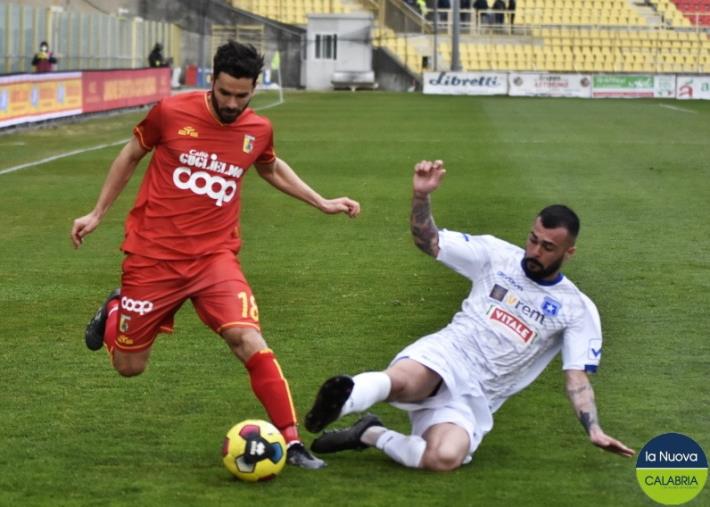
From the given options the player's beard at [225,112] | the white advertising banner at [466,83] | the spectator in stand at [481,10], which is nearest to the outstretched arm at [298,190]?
the player's beard at [225,112]

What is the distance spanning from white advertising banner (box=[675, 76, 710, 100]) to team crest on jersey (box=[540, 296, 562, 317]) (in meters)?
48.3

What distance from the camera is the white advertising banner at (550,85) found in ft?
178

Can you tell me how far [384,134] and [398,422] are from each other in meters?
24.6

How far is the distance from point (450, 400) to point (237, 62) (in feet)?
6.36

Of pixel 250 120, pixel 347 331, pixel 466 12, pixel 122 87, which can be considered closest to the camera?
pixel 250 120

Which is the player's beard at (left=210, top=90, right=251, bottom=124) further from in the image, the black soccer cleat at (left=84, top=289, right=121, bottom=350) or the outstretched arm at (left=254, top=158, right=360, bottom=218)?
the black soccer cleat at (left=84, top=289, right=121, bottom=350)

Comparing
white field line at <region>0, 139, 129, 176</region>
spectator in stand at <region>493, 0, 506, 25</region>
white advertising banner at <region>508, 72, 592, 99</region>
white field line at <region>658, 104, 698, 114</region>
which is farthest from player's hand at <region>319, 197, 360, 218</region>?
spectator in stand at <region>493, 0, 506, 25</region>

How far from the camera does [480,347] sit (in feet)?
23.7

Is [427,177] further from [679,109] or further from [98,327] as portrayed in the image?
[679,109]

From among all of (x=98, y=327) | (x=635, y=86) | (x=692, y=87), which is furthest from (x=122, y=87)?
(x=98, y=327)

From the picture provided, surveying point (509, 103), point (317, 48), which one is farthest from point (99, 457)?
point (317, 48)

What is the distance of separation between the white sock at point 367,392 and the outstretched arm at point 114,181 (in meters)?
→ 1.67

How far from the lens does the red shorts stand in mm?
7164

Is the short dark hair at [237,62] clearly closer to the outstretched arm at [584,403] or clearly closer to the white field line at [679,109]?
the outstretched arm at [584,403]
